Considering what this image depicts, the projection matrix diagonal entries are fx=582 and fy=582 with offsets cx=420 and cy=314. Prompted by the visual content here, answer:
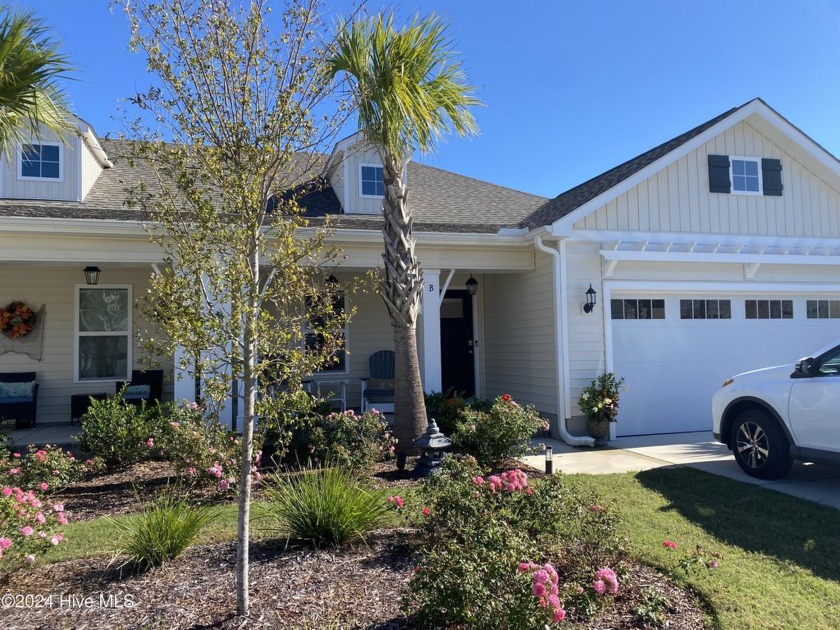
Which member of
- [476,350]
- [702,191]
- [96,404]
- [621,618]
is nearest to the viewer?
[621,618]

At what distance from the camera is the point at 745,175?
10008mm

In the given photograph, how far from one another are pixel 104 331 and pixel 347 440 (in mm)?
6235

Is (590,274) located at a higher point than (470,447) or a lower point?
higher

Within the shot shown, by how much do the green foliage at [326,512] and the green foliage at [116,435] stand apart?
292 centimetres

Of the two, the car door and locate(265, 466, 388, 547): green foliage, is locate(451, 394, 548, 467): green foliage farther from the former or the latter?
the car door

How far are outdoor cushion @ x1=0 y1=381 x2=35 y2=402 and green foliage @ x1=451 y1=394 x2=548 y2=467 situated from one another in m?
7.19

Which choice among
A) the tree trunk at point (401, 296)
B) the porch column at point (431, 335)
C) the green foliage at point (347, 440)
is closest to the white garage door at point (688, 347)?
the porch column at point (431, 335)

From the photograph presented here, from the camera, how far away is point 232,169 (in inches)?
139

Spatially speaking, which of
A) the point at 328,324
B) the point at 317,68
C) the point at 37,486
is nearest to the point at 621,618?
the point at 328,324

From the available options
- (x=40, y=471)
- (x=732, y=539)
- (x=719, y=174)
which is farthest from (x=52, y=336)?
(x=719, y=174)

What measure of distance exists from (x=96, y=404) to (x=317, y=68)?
4973mm

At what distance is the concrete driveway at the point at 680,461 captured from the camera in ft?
19.8

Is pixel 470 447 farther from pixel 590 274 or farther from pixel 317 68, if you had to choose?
pixel 317 68

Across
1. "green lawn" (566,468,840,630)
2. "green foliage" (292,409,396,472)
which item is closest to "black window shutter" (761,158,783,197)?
"green lawn" (566,468,840,630)
